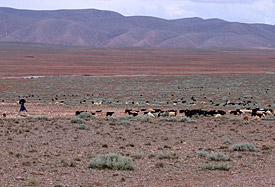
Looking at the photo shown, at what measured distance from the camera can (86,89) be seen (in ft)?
137

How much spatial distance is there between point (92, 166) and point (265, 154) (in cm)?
505

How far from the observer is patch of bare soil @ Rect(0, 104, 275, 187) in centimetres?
900

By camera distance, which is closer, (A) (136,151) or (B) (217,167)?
(B) (217,167)

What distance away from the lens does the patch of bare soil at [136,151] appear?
29.5 ft

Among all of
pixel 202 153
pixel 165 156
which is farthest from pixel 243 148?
pixel 165 156

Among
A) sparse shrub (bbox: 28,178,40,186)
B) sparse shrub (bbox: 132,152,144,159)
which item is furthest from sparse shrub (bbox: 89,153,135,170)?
sparse shrub (bbox: 28,178,40,186)

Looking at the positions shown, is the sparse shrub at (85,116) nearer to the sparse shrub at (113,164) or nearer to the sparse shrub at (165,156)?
the sparse shrub at (165,156)

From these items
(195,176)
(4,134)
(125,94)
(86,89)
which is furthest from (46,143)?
(86,89)

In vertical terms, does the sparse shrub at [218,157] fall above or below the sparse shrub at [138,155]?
above

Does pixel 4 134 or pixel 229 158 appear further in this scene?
pixel 4 134

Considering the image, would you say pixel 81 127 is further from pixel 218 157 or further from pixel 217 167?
pixel 217 167

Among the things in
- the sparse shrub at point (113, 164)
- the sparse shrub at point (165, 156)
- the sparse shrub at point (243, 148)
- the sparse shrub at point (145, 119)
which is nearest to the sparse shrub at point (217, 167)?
the sparse shrub at point (165, 156)

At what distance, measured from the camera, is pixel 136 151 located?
1229 centimetres

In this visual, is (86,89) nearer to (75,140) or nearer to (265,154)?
(75,140)
